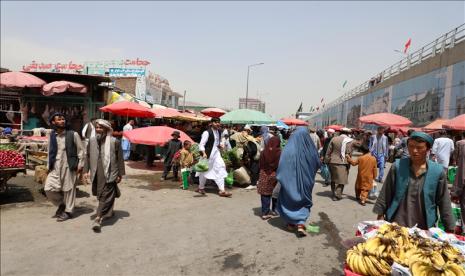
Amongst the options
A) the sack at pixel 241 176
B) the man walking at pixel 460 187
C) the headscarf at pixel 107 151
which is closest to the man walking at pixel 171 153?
the sack at pixel 241 176

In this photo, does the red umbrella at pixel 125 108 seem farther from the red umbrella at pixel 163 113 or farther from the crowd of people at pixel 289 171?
the crowd of people at pixel 289 171

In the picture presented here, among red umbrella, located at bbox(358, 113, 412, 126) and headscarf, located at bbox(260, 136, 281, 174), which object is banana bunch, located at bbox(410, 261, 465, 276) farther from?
red umbrella, located at bbox(358, 113, 412, 126)


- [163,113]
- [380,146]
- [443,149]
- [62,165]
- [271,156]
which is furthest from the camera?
[163,113]

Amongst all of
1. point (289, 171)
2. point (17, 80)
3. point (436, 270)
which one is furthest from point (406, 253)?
point (17, 80)

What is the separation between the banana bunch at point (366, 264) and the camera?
239 cm

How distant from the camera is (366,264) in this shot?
242 cm

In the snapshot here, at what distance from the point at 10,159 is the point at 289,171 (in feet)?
14.9

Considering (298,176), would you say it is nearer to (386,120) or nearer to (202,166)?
(202,166)

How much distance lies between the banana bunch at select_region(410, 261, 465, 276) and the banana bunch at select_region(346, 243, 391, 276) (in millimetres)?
206

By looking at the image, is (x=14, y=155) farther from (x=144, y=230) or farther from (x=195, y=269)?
(x=195, y=269)

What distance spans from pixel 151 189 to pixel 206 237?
3.41 meters

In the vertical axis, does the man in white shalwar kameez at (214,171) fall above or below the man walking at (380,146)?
below

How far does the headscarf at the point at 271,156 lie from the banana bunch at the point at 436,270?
3.56 m

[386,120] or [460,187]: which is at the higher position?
[386,120]
